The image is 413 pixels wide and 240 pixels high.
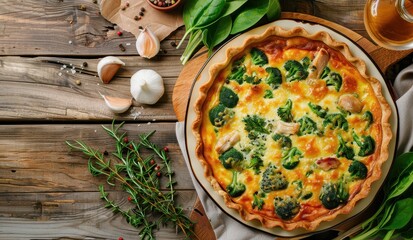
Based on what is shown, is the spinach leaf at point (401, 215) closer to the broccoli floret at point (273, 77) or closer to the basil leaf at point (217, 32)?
the broccoli floret at point (273, 77)

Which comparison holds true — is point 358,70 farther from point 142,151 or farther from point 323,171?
point 142,151

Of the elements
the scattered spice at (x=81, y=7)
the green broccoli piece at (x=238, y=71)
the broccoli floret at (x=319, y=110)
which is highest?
the scattered spice at (x=81, y=7)

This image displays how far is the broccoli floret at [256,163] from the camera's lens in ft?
9.91

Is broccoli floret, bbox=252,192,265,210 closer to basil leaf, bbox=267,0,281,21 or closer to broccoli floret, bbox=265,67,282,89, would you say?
broccoli floret, bbox=265,67,282,89

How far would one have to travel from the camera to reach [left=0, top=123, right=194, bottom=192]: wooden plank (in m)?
3.35

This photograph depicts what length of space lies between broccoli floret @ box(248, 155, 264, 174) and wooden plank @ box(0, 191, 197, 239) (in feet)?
2.65

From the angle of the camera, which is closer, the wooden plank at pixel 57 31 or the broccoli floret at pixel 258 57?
the broccoli floret at pixel 258 57

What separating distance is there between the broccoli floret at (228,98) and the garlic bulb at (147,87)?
0.42 metres

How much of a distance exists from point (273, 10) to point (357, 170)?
95 centimetres

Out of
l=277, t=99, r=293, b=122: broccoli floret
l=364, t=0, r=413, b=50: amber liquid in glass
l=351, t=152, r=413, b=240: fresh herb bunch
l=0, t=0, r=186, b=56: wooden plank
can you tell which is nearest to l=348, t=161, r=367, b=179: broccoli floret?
l=351, t=152, r=413, b=240: fresh herb bunch

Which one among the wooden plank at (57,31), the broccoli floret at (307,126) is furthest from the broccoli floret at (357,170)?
the wooden plank at (57,31)

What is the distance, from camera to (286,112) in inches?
119

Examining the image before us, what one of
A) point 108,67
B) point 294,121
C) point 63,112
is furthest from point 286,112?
point 63,112

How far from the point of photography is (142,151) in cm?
335
